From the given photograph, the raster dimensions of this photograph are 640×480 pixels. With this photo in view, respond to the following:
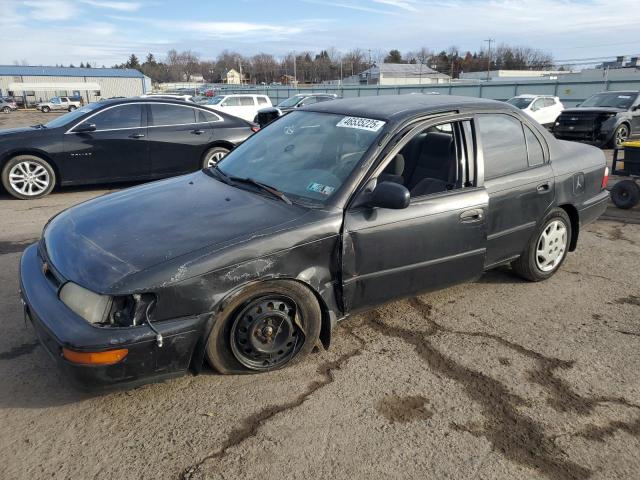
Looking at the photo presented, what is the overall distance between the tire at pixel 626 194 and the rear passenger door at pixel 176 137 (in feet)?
21.2

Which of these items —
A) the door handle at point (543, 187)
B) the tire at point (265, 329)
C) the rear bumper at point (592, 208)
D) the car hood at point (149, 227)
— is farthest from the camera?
the rear bumper at point (592, 208)

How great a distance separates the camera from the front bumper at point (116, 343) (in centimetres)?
246

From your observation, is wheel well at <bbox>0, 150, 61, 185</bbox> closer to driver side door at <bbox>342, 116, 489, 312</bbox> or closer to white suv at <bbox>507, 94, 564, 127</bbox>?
driver side door at <bbox>342, 116, 489, 312</bbox>

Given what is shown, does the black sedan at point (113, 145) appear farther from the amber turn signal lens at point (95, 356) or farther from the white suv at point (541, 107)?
the white suv at point (541, 107)

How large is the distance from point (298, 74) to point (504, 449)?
374 ft

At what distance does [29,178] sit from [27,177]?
0.10ft

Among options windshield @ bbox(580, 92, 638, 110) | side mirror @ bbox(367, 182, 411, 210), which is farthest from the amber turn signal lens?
windshield @ bbox(580, 92, 638, 110)

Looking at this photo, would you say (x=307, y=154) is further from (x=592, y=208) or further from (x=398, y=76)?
(x=398, y=76)

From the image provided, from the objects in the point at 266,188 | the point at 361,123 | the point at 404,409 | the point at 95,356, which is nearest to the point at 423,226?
the point at 361,123

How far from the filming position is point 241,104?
77.8ft

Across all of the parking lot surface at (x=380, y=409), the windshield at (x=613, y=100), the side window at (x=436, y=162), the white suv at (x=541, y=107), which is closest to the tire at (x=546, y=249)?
the parking lot surface at (x=380, y=409)

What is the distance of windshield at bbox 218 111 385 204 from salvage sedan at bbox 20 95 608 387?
14 mm

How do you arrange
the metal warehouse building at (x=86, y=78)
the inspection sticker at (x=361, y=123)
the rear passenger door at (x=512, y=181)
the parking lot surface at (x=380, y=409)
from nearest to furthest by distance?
the parking lot surface at (x=380, y=409) < the inspection sticker at (x=361, y=123) < the rear passenger door at (x=512, y=181) < the metal warehouse building at (x=86, y=78)

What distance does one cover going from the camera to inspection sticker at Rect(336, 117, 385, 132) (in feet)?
11.4
